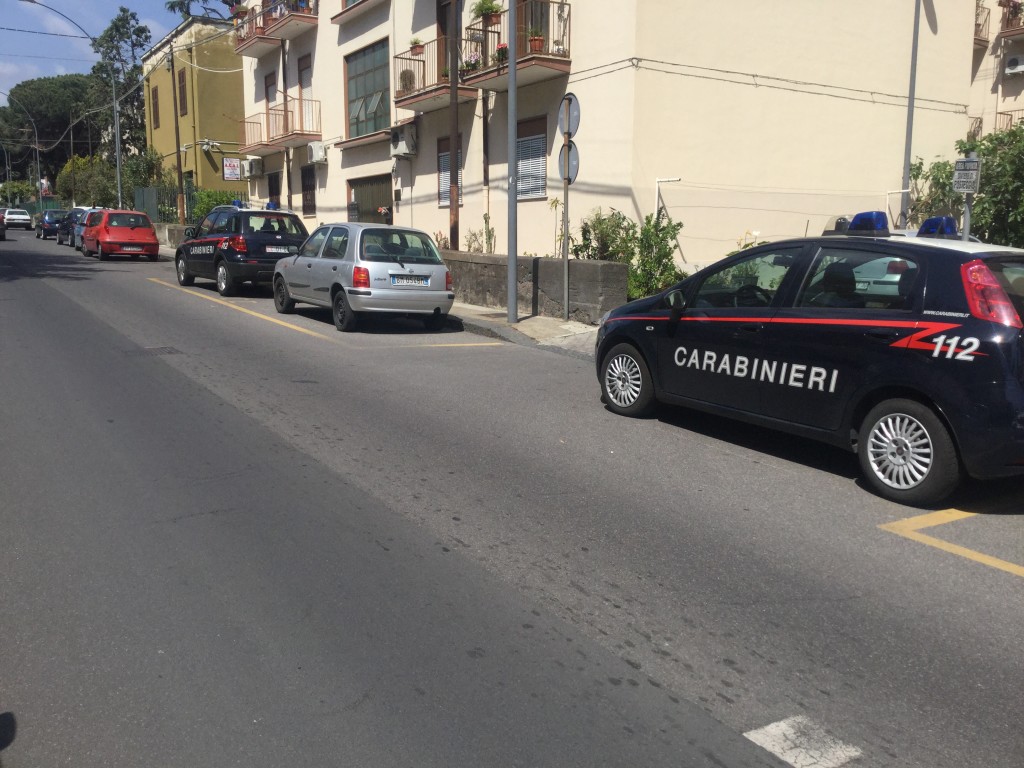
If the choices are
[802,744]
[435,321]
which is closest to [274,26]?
[435,321]

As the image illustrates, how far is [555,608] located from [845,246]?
3.70m

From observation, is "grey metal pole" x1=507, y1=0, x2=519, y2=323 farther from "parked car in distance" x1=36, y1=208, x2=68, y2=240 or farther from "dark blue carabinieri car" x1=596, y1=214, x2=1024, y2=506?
"parked car in distance" x1=36, y1=208, x2=68, y2=240

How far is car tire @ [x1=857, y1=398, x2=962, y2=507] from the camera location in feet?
18.3

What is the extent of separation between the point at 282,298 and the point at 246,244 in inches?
101

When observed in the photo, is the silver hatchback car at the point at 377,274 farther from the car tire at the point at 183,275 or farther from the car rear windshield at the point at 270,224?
the car tire at the point at 183,275

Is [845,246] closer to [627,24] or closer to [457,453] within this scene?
[457,453]

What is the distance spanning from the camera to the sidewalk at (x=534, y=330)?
42.2ft

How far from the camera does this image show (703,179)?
55.7 ft

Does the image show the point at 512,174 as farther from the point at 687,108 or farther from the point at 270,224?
the point at 270,224

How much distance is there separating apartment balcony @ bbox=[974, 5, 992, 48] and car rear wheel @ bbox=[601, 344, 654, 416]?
20.2 metres

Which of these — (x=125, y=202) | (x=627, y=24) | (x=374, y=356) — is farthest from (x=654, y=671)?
(x=125, y=202)

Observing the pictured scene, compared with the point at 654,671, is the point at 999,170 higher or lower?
higher

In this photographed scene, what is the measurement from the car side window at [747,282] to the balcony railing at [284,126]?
2292cm

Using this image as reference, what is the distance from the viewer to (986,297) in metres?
5.51
